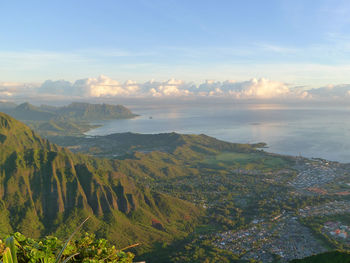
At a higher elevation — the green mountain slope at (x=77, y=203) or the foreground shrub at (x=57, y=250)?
the foreground shrub at (x=57, y=250)

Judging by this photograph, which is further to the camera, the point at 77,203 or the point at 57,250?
the point at 77,203

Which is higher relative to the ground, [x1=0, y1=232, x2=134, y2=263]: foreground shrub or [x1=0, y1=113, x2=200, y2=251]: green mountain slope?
[x1=0, y1=232, x2=134, y2=263]: foreground shrub

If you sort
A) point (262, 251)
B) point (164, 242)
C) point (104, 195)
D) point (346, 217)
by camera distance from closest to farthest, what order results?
point (262, 251) → point (164, 242) → point (346, 217) → point (104, 195)

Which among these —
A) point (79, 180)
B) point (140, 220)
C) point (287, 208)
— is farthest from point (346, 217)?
point (79, 180)

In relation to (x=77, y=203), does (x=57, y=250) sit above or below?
above

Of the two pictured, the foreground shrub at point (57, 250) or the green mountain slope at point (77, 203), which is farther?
the green mountain slope at point (77, 203)

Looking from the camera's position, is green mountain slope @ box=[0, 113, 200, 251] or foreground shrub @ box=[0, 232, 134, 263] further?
green mountain slope @ box=[0, 113, 200, 251]

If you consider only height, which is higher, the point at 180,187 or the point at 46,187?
the point at 46,187

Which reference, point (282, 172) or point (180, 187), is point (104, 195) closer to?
point (180, 187)
